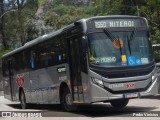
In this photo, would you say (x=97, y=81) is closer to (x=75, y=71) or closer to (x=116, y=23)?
(x=75, y=71)

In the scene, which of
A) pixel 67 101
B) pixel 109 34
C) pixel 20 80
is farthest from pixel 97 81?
pixel 20 80

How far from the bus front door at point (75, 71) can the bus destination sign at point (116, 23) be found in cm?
94

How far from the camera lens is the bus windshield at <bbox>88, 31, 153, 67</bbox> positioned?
1324 cm

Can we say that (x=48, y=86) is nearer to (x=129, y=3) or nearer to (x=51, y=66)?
(x=51, y=66)

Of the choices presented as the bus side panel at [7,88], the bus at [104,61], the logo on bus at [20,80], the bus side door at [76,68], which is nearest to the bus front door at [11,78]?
the bus side panel at [7,88]

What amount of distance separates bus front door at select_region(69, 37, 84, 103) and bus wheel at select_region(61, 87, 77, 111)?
0.56 meters

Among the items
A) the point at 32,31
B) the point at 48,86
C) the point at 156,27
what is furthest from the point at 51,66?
the point at 32,31

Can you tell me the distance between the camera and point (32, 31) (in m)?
56.1

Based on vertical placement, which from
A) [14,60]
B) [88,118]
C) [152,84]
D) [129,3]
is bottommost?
[88,118]

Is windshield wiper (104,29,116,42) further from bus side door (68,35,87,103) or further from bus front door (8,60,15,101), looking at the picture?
bus front door (8,60,15,101)

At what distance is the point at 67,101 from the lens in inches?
608

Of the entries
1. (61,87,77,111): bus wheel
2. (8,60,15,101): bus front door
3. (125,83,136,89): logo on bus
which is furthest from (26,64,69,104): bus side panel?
(8,60,15,101): bus front door

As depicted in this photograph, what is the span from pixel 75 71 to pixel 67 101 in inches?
63.3

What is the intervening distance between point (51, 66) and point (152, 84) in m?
4.36
